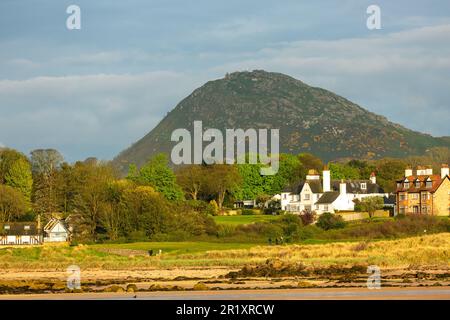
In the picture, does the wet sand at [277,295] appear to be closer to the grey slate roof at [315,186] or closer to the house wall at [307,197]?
the house wall at [307,197]

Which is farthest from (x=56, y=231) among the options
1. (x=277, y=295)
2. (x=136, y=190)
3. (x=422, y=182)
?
(x=277, y=295)

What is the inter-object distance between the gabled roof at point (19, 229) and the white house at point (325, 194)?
28.3 meters

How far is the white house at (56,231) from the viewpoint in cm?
7669

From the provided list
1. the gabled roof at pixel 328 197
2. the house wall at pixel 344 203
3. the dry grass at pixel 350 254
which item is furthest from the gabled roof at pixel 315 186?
the dry grass at pixel 350 254

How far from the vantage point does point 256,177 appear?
110188mm

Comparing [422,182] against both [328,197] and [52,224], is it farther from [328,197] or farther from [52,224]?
[52,224]

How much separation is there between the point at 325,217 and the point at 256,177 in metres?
35.3

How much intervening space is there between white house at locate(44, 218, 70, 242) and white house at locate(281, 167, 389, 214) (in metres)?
26.1

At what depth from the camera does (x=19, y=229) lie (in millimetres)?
78000

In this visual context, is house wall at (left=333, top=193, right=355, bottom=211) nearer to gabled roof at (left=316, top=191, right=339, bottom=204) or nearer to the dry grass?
gabled roof at (left=316, top=191, right=339, bottom=204)

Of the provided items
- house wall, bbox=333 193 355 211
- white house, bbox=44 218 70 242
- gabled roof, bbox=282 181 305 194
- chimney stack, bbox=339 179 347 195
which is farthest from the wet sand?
gabled roof, bbox=282 181 305 194

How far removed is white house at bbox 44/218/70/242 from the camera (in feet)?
252

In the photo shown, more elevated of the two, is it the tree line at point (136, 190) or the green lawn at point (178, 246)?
the tree line at point (136, 190)
